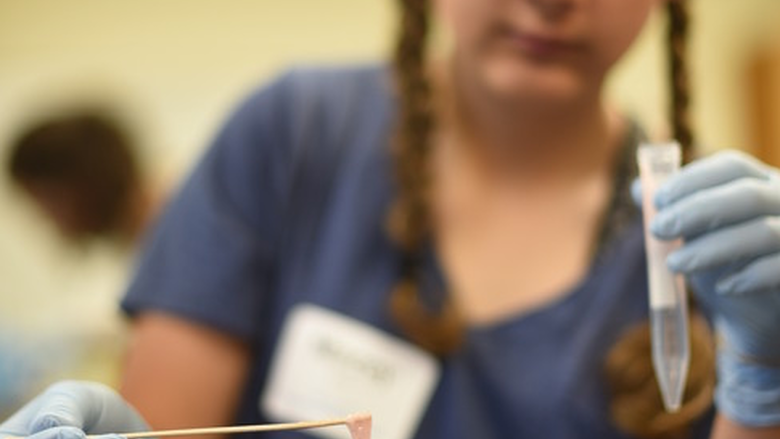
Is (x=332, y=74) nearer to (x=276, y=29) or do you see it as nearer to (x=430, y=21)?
(x=430, y=21)

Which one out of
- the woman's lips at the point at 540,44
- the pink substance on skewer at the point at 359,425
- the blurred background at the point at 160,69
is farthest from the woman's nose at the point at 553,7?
the blurred background at the point at 160,69

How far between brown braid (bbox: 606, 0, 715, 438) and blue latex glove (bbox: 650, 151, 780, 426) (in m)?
0.16

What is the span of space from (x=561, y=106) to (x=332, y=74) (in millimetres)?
283

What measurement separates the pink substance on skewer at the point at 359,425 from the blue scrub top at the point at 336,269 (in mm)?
319

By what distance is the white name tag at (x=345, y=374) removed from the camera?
Result: 3.23 ft

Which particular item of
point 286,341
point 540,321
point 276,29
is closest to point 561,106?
point 540,321

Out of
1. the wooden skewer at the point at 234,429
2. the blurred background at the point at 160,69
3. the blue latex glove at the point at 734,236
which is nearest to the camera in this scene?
the wooden skewer at the point at 234,429

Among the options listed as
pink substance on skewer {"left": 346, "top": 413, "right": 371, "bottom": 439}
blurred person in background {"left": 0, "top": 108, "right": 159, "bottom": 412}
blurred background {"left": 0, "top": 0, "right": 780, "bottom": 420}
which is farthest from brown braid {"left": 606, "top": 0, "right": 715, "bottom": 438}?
blurred background {"left": 0, "top": 0, "right": 780, "bottom": 420}

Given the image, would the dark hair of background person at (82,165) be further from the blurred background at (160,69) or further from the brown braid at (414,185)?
the brown braid at (414,185)

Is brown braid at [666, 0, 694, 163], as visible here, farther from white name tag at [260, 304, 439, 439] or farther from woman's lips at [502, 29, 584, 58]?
white name tag at [260, 304, 439, 439]

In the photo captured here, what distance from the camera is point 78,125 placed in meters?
2.27

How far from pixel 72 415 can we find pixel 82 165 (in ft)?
5.56

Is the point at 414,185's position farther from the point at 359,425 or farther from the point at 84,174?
the point at 84,174

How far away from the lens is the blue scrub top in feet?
3.15
